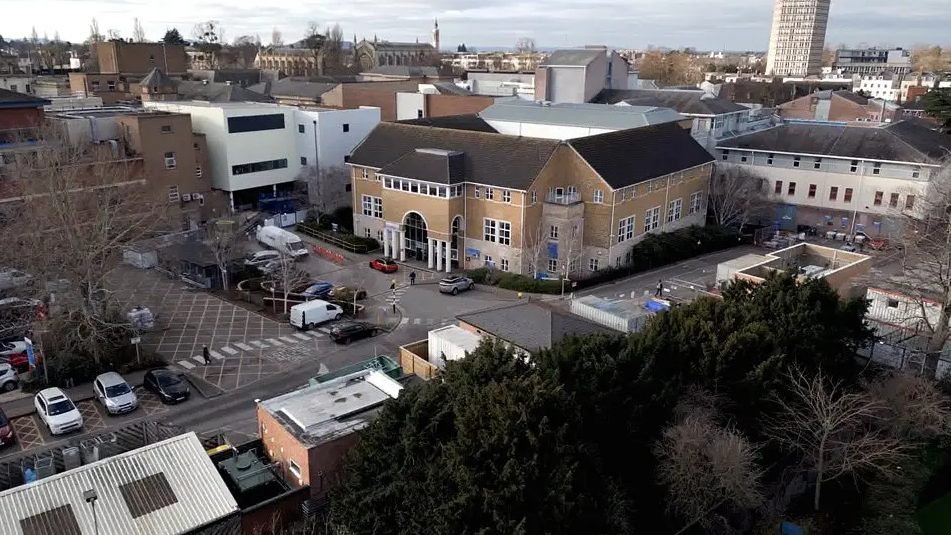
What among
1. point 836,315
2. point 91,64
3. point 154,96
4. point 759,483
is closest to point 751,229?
point 836,315

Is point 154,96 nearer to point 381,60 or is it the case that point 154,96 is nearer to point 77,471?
point 77,471

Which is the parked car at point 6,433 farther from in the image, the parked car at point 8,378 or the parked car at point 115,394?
the parked car at point 8,378

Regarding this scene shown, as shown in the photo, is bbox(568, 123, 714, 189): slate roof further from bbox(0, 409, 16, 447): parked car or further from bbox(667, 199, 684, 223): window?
bbox(0, 409, 16, 447): parked car

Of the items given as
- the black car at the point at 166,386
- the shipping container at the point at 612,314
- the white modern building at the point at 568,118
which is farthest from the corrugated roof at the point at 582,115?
the black car at the point at 166,386

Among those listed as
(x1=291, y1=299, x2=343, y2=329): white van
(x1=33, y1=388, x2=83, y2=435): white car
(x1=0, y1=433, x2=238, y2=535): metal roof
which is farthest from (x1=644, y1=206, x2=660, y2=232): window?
(x1=33, y1=388, x2=83, y2=435): white car

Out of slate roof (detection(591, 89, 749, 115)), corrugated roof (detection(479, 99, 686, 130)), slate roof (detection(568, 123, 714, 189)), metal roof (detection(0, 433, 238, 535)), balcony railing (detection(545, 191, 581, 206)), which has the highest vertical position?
slate roof (detection(591, 89, 749, 115))

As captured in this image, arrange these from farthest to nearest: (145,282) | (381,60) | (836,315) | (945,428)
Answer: (381,60) → (145,282) → (836,315) → (945,428)

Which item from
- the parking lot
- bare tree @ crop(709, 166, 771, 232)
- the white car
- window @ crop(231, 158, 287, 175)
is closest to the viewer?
the parking lot
